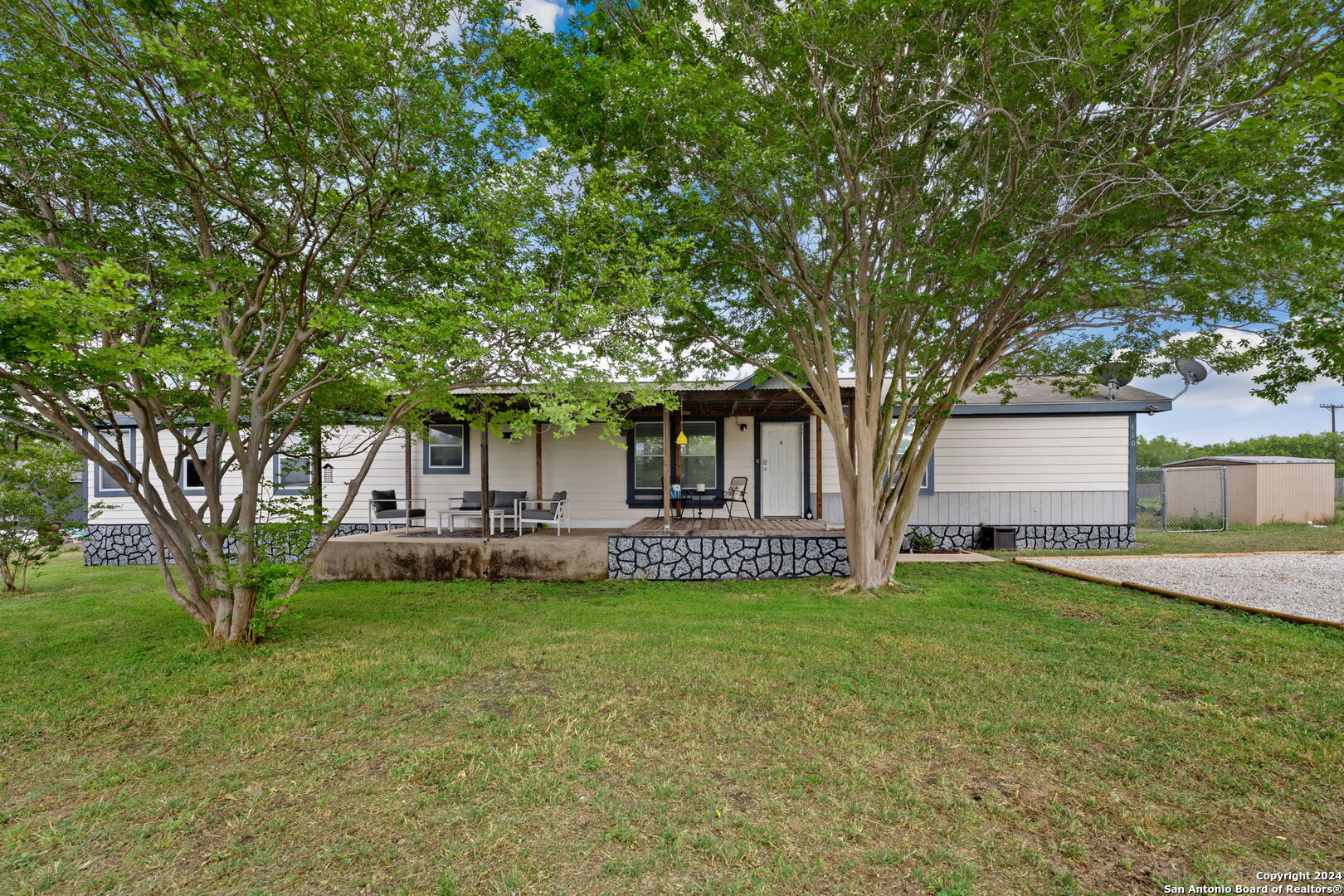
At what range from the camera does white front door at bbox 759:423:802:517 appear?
38.0 ft

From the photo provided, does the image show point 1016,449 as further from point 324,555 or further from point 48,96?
point 48,96

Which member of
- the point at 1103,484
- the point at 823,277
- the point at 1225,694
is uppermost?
the point at 823,277

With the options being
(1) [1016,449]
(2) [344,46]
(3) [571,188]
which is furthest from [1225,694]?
(1) [1016,449]

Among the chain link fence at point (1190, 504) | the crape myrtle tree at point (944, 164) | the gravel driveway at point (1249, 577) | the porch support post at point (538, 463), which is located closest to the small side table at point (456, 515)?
the porch support post at point (538, 463)

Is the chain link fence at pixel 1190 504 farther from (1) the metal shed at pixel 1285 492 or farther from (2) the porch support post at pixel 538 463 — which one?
(2) the porch support post at pixel 538 463

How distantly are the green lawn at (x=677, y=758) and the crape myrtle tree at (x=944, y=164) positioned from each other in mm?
3313

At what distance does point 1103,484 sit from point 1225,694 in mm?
9014

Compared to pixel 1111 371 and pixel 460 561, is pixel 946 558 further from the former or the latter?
pixel 460 561

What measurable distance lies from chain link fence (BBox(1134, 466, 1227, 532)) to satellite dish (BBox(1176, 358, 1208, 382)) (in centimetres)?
562

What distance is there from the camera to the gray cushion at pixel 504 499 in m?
10.6

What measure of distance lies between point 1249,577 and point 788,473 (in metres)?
6.69

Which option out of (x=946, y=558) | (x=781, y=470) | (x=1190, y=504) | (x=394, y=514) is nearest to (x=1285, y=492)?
(x=1190, y=504)

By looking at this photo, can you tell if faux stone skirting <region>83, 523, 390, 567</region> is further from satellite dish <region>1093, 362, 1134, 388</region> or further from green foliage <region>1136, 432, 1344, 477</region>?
green foliage <region>1136, 432, 1344, 477</region>

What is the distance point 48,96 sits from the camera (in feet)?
13.6
